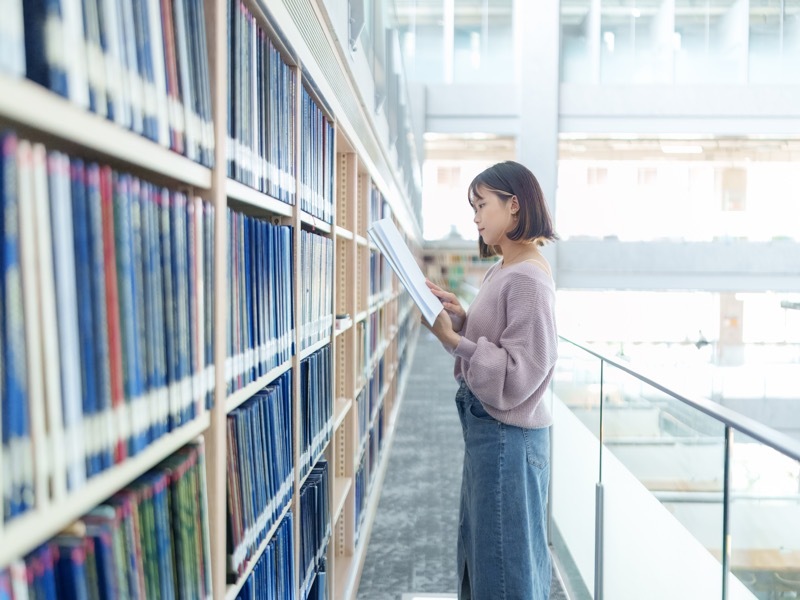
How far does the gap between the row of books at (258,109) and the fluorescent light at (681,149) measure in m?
13.7

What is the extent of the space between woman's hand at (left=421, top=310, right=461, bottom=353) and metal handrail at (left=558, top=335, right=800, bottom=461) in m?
0.48

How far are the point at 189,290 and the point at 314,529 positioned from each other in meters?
1.20

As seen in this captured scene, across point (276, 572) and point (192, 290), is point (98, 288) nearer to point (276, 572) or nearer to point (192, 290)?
point (192, 290)

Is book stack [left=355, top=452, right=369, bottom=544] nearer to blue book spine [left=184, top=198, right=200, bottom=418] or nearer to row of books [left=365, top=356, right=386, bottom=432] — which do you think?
row of books [left=365, top=356, right=386, bottom=432]

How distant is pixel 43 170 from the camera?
0.58 meters

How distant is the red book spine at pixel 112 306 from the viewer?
2.21 ft

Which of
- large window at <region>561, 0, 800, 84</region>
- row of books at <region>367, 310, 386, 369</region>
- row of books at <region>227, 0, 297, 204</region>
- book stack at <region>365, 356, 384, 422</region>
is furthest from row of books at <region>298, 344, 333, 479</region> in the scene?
large window at <region>561, 0, 800, 84</region>

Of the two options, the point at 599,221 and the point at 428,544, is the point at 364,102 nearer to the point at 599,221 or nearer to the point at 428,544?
the point at 428,544

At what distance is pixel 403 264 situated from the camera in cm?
156

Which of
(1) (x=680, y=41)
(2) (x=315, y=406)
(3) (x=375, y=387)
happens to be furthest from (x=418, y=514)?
(1) (x=680, y=41)

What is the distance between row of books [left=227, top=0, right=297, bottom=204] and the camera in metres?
1.13

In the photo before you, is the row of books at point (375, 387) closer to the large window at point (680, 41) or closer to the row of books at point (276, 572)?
the row of books at point (276, 572)

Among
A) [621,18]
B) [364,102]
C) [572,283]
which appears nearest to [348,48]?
[364,102]

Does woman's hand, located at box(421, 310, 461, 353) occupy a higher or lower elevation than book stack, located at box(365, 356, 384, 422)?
higher
